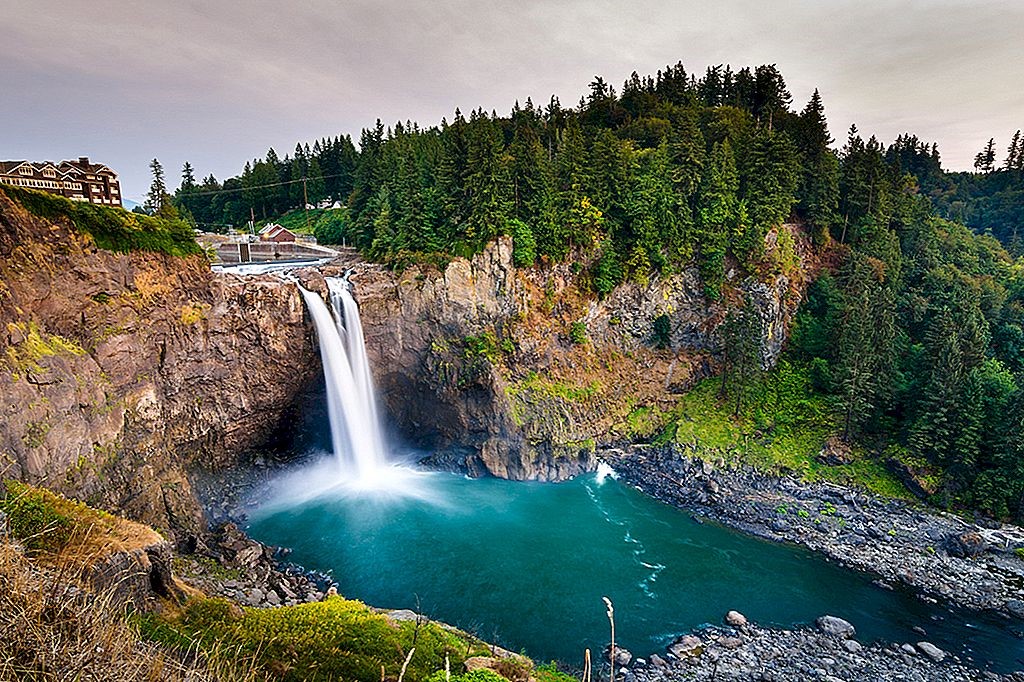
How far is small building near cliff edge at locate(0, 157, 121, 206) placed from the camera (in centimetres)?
2811

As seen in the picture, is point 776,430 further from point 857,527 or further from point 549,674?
point 549,674

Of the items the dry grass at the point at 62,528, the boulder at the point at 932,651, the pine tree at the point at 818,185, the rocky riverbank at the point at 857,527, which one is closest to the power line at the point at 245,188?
the pine tree at the point at 818,185

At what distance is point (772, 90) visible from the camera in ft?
167

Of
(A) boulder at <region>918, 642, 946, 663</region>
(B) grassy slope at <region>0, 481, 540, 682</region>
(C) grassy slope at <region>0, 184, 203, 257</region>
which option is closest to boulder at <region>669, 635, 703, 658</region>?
(B) grassy slope at <region>0, 481, 540, 682</region>

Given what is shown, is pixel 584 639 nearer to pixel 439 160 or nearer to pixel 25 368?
pixel 25 368

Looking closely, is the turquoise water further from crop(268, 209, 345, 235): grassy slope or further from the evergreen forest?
crop(268, 209, 345, 235): grassy slope

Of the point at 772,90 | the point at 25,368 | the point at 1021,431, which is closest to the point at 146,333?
the point at 25,368

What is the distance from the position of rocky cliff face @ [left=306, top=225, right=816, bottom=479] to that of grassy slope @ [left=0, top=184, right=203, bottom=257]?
6.73 metres

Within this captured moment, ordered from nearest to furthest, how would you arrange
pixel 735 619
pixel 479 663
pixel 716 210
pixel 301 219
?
1. pixel 479 663
2. pixel 735 619
3. pixel 716 210
4. pixel 301 219

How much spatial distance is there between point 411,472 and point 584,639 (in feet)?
50.5

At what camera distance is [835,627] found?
19594mm

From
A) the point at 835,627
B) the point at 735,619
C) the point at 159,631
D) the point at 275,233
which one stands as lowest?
the point at 835,627

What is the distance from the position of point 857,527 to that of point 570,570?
1425 cm

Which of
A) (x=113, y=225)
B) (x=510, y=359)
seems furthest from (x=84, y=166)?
(x=510, y=359)
